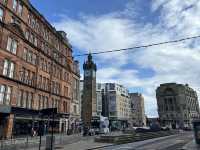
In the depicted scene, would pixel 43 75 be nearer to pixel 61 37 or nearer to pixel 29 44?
pixel 29 44

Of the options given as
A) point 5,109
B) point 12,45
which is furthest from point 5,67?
point 5,109

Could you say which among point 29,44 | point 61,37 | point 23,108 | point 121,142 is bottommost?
point 121,142

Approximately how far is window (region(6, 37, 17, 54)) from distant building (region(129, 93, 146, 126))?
117 meters

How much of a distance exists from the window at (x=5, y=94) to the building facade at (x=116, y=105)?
260ft

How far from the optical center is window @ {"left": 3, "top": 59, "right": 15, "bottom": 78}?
1399 inches

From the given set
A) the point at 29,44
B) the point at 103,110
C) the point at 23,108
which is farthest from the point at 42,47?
the point at 103,110

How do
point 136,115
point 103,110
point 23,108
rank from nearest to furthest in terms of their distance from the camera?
point 23,108 → point 103,110 → point 136,115

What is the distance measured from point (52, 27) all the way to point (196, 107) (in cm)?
13295

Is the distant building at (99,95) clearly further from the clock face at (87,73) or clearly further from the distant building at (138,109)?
the clock face at (87,73)

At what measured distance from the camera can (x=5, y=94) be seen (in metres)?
34.8

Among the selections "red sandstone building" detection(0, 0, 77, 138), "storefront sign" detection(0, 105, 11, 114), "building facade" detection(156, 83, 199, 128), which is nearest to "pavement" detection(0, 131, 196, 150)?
"storefront sign" detection(0, 105, 11, 114)

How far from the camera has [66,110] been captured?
59062 millimetres

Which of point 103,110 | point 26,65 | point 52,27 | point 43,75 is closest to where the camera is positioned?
point 26,65

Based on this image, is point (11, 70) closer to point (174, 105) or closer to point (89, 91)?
point (89, 91)
